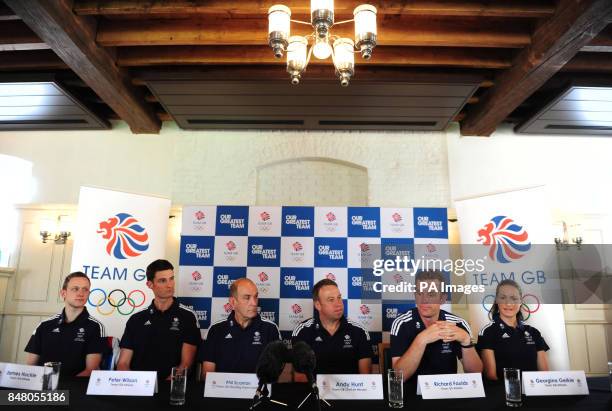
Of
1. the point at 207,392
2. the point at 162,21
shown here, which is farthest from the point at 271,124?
the point at 207,392

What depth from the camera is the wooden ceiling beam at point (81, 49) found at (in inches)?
97.7

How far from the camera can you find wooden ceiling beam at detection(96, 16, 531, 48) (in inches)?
116

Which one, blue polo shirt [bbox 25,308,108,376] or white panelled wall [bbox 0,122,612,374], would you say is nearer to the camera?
blue polo shirt [bbox 25,308,108,376]

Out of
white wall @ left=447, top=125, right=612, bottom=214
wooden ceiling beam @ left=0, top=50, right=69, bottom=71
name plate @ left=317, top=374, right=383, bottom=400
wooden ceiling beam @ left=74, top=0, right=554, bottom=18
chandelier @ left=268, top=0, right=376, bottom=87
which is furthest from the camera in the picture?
white wall @ left=447, top=125, right=612, bottom=214

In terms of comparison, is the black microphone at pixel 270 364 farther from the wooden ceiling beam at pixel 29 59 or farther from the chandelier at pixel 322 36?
the wooden ceiling beam at pixel 29 59

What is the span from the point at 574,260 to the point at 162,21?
4656 mm

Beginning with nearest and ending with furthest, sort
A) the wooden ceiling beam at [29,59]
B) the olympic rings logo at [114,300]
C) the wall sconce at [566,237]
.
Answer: the wooden ceiling beam at [29,59], the olympic rings logo at [114,300], the wall sconce at [566,237]

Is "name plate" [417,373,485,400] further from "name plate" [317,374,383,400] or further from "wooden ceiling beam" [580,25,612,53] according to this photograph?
"wooden ceiling beam" [580,25,612,53]

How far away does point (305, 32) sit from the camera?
298 cm

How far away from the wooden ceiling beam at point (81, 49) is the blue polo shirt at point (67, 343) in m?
1.79

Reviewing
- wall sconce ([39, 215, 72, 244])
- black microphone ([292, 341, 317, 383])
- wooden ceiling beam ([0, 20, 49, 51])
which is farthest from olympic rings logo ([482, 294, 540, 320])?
wall sconce ([39, 215, 72, 244])

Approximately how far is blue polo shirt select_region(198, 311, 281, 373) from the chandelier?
158 centimetres

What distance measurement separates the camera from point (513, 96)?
354cm

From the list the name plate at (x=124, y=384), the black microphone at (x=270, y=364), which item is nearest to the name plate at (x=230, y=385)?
the name plate at (x=124, y=384)
